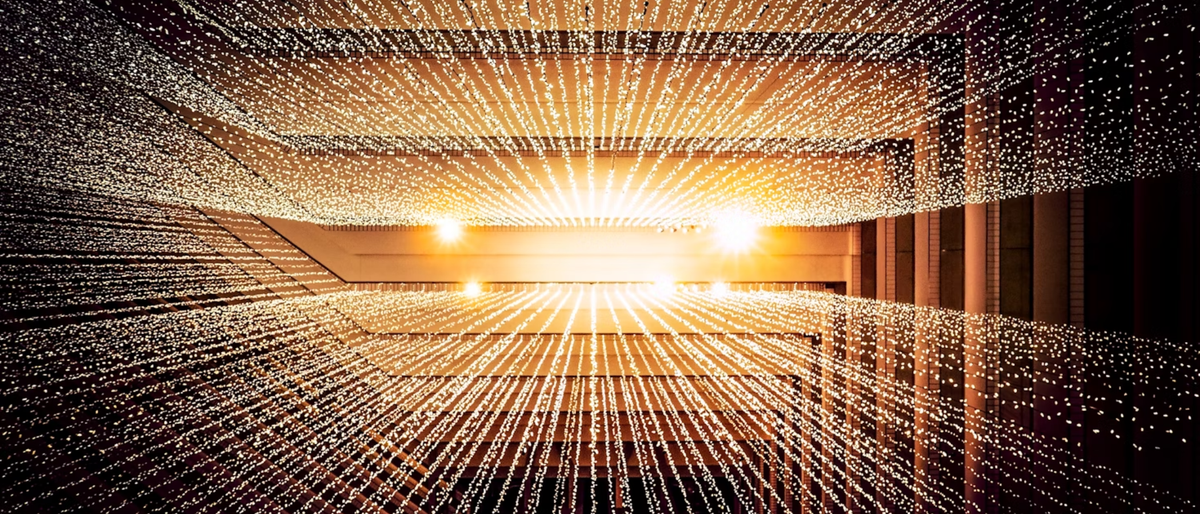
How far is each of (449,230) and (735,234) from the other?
3924 millimetres

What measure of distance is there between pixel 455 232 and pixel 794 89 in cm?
496

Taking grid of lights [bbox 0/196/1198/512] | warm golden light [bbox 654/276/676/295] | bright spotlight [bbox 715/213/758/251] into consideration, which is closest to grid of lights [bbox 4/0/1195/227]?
bright spotlight [bbox 715/213/758/251]

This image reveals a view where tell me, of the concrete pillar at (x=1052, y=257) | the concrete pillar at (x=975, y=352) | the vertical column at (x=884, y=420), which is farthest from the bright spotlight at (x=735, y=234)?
the concrete pillar at (x=1052, y=257)

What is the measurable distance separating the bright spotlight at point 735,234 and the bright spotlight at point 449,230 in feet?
11.7

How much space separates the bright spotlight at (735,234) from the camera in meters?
9.60

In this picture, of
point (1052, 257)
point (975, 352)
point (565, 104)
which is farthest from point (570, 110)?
point (1052, 257)

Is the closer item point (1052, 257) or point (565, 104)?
point (1052, 257)

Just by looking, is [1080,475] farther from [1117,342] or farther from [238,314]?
[238,314]

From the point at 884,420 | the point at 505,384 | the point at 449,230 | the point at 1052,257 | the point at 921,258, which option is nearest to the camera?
the point at 1052,257

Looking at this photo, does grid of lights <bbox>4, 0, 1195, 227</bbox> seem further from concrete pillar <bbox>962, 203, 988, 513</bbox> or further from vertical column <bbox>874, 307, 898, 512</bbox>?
vertical column <bbox>874, 307, 898, 512</bbox>

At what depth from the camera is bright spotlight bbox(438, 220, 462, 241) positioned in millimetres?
9703

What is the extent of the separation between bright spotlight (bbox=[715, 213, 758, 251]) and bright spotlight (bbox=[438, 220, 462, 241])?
3.56 meters

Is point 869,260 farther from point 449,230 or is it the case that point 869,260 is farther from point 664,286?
point 449,230

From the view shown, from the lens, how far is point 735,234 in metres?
9.66
